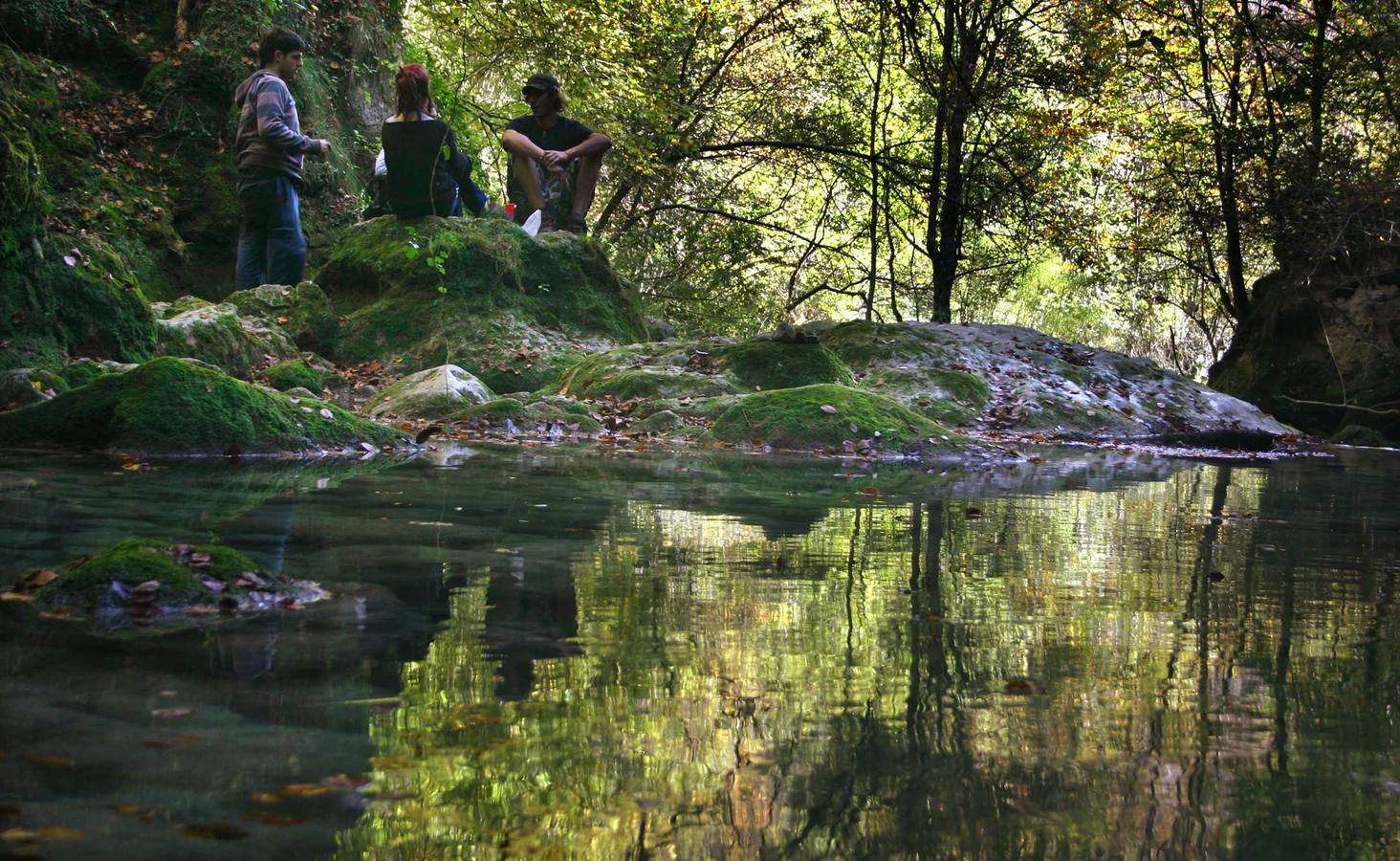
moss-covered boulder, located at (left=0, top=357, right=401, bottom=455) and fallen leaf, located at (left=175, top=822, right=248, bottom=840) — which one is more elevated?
moss-covered boulder, located at (left=0, top=357, right=401, bottom=455)

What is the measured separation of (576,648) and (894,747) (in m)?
0.81

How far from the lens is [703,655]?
237 centimetres

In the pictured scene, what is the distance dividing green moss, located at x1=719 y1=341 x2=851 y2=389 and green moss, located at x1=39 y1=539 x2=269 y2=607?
7.76 m

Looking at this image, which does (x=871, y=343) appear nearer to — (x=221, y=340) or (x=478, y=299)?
(x=478, y=299)

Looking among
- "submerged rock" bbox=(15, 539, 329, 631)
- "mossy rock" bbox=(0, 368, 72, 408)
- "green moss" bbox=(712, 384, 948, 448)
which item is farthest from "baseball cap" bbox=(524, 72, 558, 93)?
"submerged rock" bbox=(15, 539, 329, 631)

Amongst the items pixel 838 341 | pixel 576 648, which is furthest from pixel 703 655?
pixel 838 341

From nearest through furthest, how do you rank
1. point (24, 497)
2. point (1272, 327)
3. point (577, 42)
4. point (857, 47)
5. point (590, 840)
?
1. point (590, 840)
2. point (24, 497)
3. point (577, 42)
4. point (1272, 327)
5. point (857, 47)

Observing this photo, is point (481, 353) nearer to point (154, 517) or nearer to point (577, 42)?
point (577, 42)

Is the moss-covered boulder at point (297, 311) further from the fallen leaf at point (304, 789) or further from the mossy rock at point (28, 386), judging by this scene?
the fallen leaf at point (304, 789)

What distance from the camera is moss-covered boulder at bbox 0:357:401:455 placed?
227 inches

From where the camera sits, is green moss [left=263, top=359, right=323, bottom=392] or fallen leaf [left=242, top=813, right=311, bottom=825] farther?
green moss [left=263, top=359, right=323, bottom=392]

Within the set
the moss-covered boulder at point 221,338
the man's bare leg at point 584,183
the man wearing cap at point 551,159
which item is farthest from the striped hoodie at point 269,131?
the man's bare leg at point 584,183

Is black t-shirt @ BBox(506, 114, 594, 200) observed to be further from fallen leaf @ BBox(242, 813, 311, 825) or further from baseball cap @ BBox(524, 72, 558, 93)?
fallen leaf @ BBox(242, 813, 311, 825)

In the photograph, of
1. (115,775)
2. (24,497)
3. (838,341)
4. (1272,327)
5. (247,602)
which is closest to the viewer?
(115,775)
